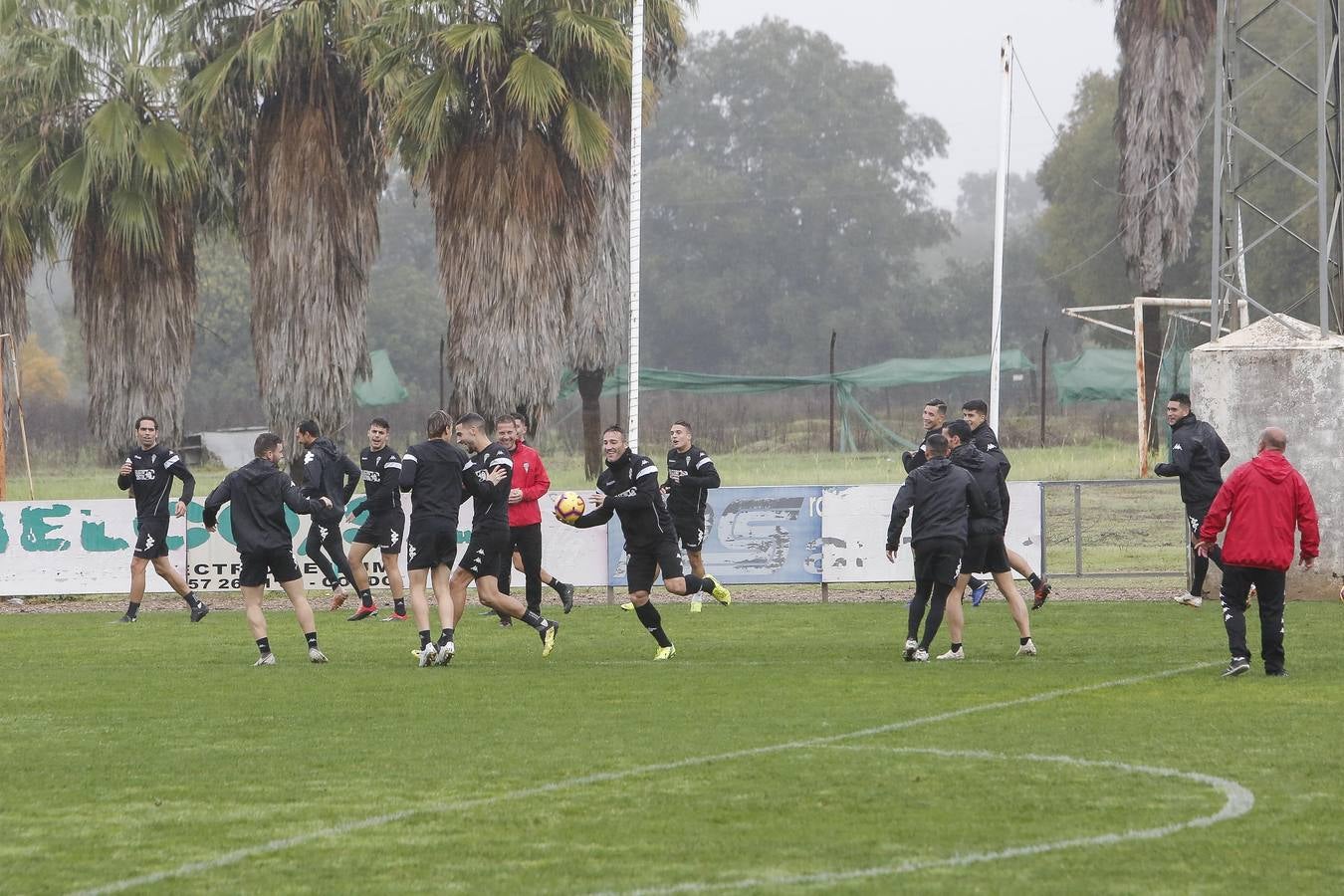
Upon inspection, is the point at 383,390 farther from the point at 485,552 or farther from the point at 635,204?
the point at 485,552

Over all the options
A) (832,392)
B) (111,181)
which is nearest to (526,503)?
(111,181)

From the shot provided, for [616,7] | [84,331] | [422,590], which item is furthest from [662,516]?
[84,331]

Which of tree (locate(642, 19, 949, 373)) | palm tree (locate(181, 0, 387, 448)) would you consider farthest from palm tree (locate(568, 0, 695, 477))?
tree (locate(642, 19, 949, 373))

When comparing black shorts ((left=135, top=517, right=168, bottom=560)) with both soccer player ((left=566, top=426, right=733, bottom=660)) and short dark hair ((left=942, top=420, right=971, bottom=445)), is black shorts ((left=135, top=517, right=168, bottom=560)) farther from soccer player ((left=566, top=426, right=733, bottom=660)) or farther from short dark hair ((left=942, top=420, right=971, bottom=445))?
short dark hair ((left=942, top=420, right=971, bottom=445))

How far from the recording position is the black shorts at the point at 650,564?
14.1 m

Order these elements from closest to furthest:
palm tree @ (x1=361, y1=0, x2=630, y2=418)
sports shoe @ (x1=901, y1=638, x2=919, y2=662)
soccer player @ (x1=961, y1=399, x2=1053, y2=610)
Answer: sports shoe @ (x1=901, y1=638, x2=919, y2=662) → soccer player @ (x1=961, y1=399, x2=1053, y2=610) → palm tree @ (x1=361, y1=0, x2=630, y2=418)

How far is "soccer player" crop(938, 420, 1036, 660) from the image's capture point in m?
13.9

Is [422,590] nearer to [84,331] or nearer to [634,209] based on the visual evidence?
[634,209]

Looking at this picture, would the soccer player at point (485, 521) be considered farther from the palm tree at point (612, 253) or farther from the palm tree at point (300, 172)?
the palm tree at point (300, 172)

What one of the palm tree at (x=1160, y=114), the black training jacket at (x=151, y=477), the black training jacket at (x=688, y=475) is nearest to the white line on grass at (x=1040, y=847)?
the black training jacket at (x=688, y=475)

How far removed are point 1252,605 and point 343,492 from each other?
347 inches

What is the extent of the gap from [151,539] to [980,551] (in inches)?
339

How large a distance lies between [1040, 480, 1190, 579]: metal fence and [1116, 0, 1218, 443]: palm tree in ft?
35.1

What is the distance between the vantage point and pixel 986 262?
78.6 metres
